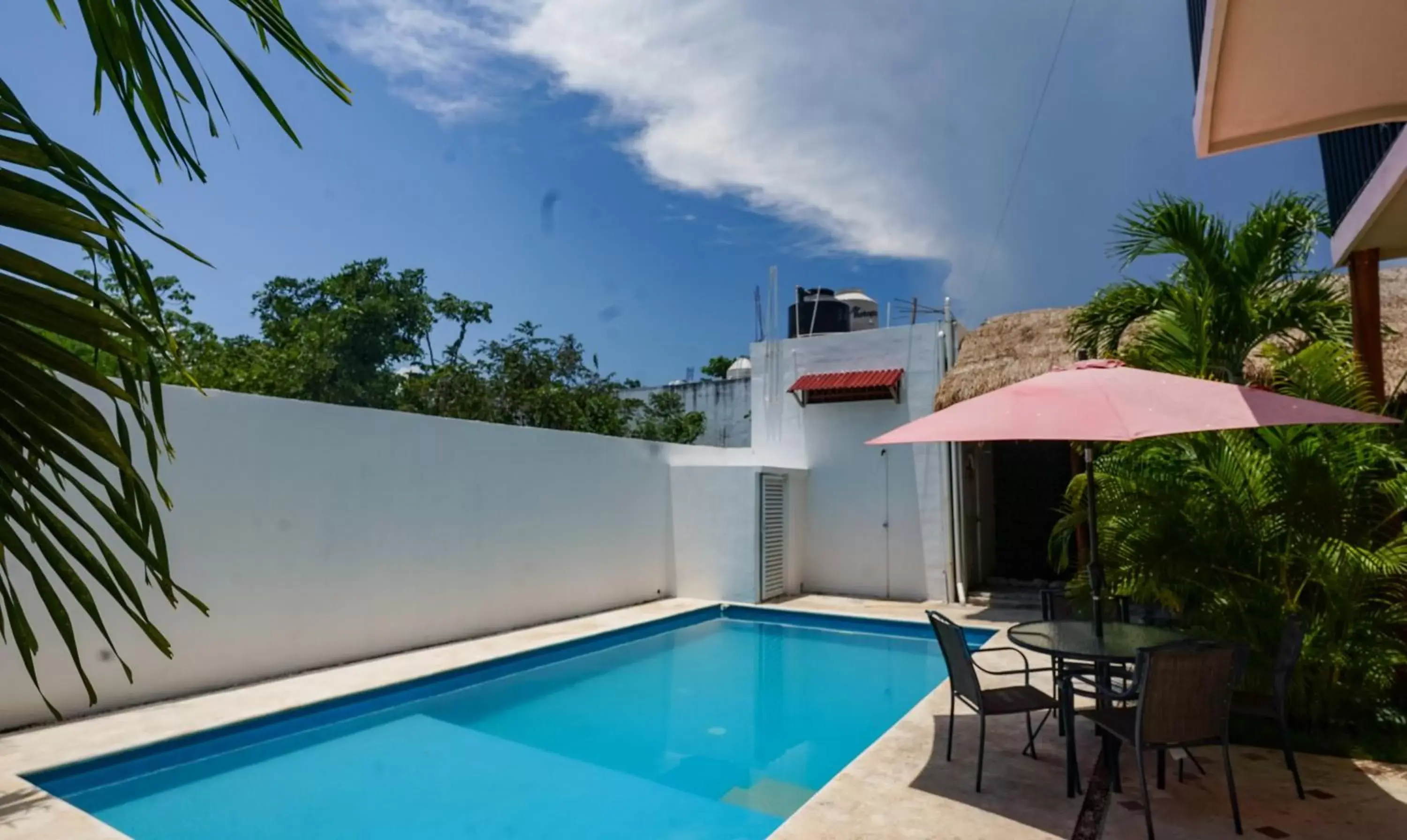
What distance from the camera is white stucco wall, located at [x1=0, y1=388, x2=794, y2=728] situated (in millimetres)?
7297

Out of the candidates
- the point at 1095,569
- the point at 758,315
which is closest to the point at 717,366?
the point at 758,315

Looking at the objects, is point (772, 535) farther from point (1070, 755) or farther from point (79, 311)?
point (79, 311)

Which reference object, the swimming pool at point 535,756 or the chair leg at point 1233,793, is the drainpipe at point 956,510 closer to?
the swimming pool at point 535,756

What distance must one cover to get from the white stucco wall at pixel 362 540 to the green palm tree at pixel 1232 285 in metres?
7.39

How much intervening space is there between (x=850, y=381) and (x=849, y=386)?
6.4 inches

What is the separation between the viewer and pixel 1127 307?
8062 millimetres

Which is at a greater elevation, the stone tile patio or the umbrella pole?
the umbrella pole

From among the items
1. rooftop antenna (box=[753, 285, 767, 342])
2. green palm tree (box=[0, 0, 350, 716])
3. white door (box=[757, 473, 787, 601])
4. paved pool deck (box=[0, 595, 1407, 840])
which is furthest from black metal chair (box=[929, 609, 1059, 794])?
rooftop antenna (box=[753, 285, 767, 342])

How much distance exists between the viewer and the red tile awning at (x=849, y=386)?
45.3 feet

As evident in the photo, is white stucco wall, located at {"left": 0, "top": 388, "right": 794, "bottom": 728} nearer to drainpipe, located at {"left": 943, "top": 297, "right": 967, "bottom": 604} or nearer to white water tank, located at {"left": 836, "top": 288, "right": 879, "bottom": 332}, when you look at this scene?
drainpipe, located at {"left": 943, "top": 297, "right": 967, "bottom": 604}

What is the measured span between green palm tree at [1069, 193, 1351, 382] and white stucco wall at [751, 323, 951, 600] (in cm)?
647

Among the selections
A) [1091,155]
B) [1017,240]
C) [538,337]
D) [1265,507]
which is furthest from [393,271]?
[1265,507]

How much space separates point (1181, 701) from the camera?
419 centimetres

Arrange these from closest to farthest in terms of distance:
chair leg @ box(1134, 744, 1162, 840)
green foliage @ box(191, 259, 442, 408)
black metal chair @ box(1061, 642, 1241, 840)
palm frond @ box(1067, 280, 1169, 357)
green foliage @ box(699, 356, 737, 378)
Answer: chair leg @ box(1134, 744, 1162, 840), black metal chair @ box(1061, 642, 1241, 840), palm frond @ box(1067, 280, 1169, 357), green foliage @ box(191, 259, 442, 408), green foliage @ box(699, 356, 737, 378)
